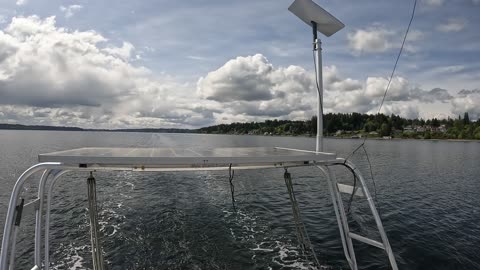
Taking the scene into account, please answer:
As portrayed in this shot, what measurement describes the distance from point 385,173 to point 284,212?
60.8 feet

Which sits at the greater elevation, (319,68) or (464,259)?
(319,68)

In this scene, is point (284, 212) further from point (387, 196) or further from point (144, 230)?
point (387, 196)

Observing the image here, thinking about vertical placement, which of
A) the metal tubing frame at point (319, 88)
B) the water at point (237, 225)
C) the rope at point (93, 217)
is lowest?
the water at point (237, 225)

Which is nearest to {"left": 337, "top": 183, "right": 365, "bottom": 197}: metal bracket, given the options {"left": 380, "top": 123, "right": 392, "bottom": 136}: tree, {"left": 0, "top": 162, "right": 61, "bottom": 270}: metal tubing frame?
{"left": 0, "top": 162, "right": 61, "bottom": 270}: metal tubing frame

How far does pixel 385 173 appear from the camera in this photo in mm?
28578

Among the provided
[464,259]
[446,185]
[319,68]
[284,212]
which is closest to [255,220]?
[284,212]

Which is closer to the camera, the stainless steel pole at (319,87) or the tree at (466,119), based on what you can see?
the stainless steel pole at (319,87)

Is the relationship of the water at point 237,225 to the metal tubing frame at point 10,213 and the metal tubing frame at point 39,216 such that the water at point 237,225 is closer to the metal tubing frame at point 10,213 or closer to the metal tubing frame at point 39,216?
the metal tubing frame at point 39,216

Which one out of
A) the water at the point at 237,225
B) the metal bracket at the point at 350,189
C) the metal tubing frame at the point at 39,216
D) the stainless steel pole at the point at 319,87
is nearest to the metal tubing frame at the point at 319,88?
the stainless steel pole at the point at 319,87

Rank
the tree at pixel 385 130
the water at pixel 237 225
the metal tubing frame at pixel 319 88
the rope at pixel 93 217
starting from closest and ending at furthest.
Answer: the rope at pixel 93 217, the metal tubing frame at pixel 319 88, the water at pixel 237 225, the tree at pixel 385 130

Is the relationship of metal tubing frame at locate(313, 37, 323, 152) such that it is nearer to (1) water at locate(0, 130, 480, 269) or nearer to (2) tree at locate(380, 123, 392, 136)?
(1) water at locate(0, 130, 480, 269)

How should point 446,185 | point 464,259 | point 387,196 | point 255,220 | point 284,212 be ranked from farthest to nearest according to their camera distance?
1. point 446,185
2. point 387,196
3. point 284,212
4. point 255,220
5. point 464,259

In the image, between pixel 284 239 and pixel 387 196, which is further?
pixel 387 196

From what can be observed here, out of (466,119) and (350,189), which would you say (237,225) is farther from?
(466,119)
